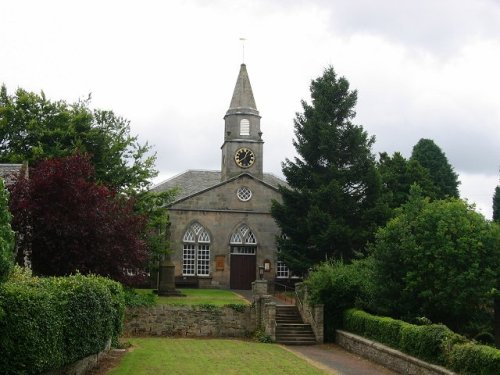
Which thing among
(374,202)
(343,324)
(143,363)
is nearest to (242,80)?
(374,202)

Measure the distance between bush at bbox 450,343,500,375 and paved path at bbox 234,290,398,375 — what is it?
159 inches

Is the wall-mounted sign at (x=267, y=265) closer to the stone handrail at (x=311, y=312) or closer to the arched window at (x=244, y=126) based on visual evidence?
the arched window at (x=244, y=126)

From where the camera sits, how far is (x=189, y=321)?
95.7 feet

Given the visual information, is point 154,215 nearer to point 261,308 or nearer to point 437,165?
point 261,308

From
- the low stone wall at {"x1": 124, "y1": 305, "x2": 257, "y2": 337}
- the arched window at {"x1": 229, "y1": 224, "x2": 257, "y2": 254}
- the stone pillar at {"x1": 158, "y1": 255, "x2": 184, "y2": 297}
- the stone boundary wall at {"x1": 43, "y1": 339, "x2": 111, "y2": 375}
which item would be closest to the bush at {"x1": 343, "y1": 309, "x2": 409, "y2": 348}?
the low stone wall at {"x1": 124, "y1": 305, "x2": 257, "y2": 337}

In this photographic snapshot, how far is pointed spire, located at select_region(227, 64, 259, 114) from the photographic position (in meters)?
49.4

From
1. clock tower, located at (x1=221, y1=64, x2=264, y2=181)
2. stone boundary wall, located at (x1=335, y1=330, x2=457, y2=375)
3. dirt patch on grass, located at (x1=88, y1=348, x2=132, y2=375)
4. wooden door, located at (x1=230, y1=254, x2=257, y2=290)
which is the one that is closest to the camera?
dirt patch on grass, located at (x1=88, y1=348, x2=132, y2=375)

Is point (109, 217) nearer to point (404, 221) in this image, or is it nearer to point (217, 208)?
point (404, 221)

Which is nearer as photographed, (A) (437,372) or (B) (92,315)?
(B) (92,315)

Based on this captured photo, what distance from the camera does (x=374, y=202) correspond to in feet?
135

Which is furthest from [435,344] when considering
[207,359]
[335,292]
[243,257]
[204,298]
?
[243,257]

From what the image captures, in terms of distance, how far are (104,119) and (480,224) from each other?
2118 cm

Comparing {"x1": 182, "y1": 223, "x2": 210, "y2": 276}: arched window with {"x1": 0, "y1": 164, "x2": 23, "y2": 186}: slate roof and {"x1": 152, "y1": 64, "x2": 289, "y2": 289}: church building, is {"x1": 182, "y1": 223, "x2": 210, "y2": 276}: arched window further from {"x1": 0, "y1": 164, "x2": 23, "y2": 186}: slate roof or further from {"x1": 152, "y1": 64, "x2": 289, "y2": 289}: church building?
{"x1": 0, "y1": 164, "x2": 23, "y2": 186}: slate roof

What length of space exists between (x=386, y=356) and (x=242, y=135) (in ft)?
97.7
